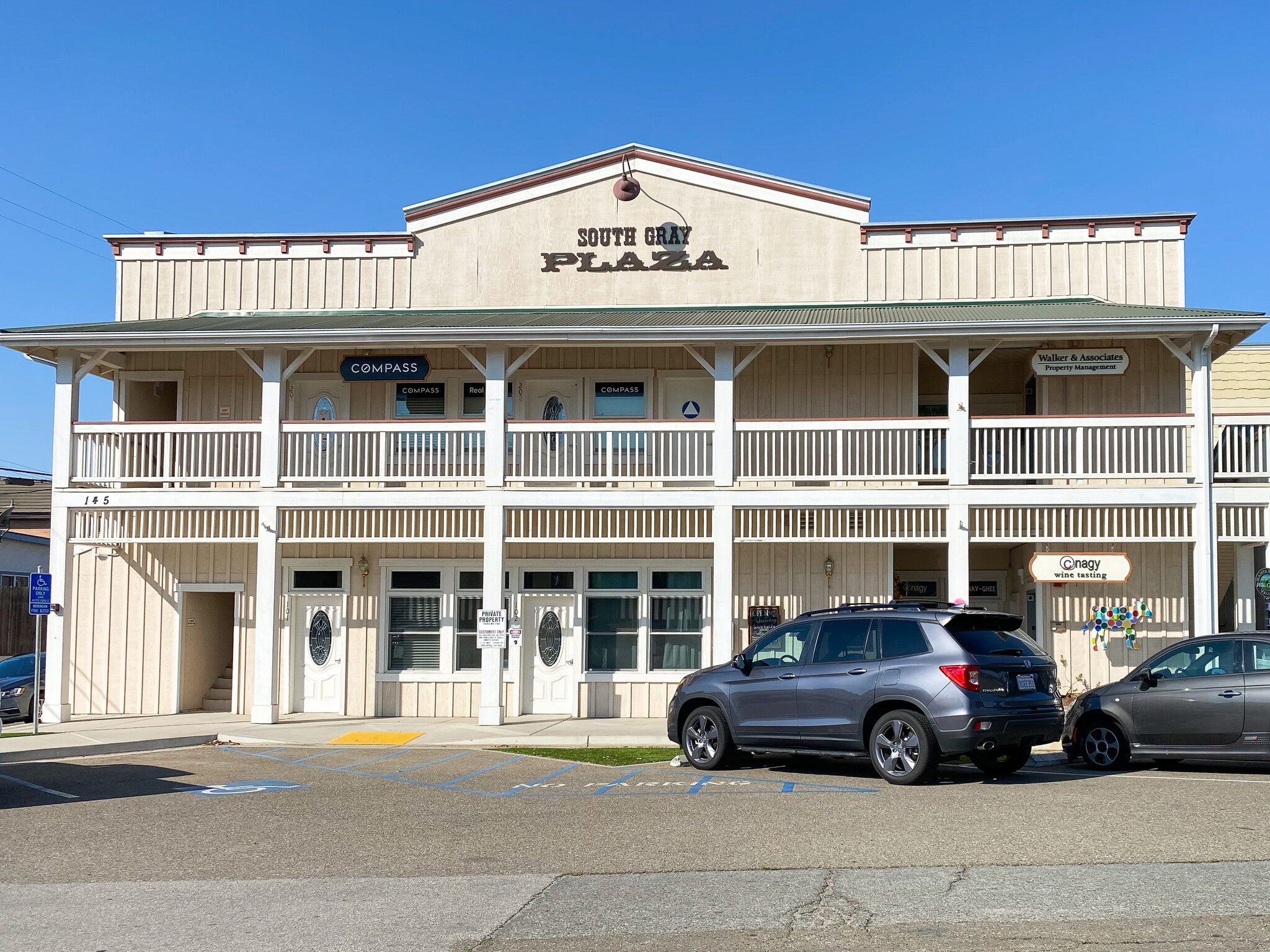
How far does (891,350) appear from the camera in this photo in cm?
1958

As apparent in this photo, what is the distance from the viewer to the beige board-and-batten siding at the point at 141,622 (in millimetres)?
20266

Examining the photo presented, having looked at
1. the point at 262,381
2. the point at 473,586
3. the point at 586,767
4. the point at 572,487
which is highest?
the point at 262,381

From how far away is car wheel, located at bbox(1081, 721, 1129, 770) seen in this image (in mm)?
12914

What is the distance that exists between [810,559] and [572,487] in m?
3.67

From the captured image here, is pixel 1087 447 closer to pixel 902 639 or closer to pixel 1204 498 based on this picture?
pixel 1204 498

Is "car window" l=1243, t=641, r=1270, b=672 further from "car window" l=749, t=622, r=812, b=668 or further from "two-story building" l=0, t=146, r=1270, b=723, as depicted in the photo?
"two-story building" l=0, t=146, r=1270, b=723

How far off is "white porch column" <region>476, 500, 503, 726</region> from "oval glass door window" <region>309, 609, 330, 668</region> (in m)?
3.11

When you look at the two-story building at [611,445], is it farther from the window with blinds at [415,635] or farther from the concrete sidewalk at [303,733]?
the concrete sidewalk at [303,733]

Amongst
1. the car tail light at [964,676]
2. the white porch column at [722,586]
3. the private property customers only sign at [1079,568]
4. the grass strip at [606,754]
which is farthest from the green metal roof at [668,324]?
the car tail light at [964,676]

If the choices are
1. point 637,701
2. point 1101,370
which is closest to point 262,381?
point 637,701

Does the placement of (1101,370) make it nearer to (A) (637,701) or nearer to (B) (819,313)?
(B) (819,313)

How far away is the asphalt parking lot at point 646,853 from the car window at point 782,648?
109cm

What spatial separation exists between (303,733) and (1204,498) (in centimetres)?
1223

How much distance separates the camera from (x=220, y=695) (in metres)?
21.0
